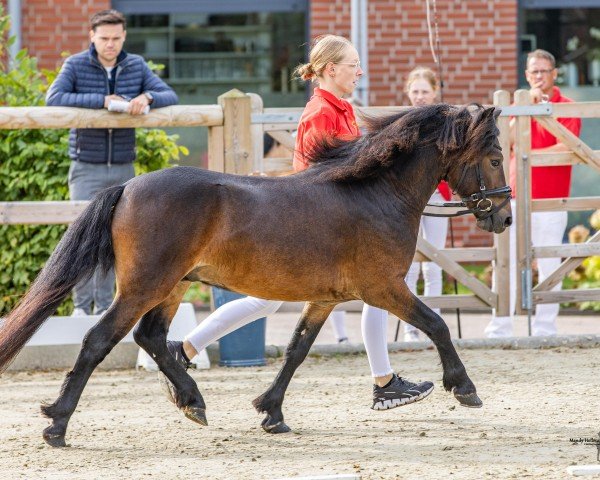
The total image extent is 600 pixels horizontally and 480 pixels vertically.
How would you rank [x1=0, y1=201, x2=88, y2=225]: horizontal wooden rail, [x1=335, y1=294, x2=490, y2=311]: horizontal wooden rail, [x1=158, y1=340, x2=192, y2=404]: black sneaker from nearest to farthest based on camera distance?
[x1=158, y1=340, x2=192, y2=404]: black sneaker
[x1=0, y1=201, x2=88, y2=225]: horizontal wooden rail
[x1=335, y1=294, x2=490, y2=311]: horizontal wooden rail

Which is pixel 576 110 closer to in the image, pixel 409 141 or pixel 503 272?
pixel 503 272

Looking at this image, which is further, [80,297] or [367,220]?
[80,297]

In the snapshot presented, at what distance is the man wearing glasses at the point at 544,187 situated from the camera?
8.80 metres

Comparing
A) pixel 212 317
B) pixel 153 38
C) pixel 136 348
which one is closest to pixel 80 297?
pixel 136 348

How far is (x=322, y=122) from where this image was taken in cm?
598

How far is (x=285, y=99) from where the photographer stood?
12750mm

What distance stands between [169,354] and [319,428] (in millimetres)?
853

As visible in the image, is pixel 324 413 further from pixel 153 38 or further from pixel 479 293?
pixel 153 38

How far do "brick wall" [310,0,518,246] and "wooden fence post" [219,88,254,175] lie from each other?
4.14m

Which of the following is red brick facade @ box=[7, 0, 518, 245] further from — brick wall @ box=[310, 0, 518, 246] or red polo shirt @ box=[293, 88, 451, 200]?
red polo shirt @ box=[293, 88, 451, 200]

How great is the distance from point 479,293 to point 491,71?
14.0ft

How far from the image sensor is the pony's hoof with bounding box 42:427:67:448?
5.48 m

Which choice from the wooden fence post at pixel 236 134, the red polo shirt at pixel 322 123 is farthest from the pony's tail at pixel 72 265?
→ the wooden fence post at pixel 236 134

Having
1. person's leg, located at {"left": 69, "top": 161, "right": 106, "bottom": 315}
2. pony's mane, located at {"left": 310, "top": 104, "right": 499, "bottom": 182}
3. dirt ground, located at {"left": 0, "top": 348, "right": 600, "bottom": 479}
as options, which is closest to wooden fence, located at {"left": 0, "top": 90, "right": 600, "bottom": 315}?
Answer: person's leg, located at {"left": 69, "top": 161, "right": 106, "bottom": 315}
